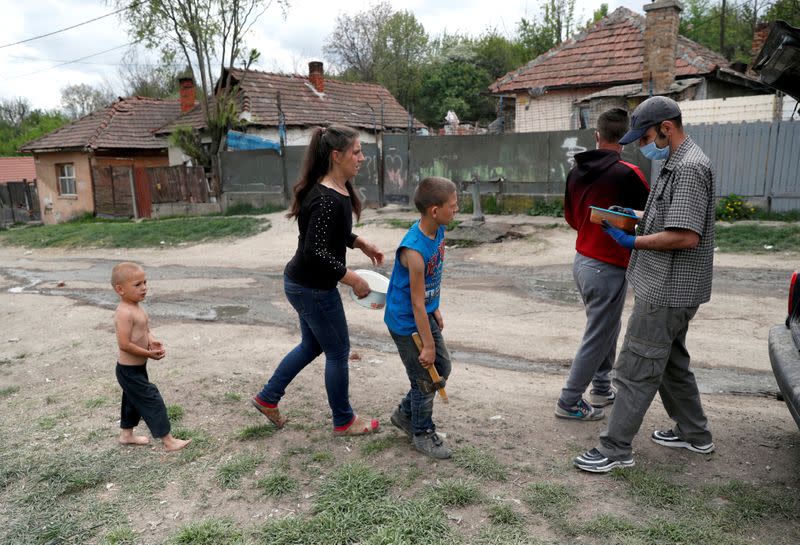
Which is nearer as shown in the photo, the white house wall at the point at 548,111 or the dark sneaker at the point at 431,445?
the dark sneaker at the point at 431,445

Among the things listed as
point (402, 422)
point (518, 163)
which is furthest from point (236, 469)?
point (518, 163)

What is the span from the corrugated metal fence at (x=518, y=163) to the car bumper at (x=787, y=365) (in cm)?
936

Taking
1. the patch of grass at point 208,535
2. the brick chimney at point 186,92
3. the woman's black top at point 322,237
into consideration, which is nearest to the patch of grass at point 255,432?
the patch of grass at point 208,535

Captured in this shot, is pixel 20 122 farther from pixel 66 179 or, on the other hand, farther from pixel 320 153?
pixel 320 153

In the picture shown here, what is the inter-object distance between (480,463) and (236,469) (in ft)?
4.40

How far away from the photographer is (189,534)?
272 centimetres

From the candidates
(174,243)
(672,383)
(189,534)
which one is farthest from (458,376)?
(174,243)

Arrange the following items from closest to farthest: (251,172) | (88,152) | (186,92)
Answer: (251,172) → (88,152) → (186,92)

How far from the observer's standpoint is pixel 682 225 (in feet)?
9.16

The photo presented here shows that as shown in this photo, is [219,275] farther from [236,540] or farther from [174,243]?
[236,540]

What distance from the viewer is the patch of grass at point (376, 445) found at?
137 inches

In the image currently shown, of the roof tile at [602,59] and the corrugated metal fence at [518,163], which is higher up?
the roof tile at [602,59]

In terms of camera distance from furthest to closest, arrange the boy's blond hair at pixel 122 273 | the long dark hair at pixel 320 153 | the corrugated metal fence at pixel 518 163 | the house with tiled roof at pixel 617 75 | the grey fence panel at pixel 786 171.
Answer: the house with tiled roof at pixel 617 75 < the corrugated metal fence at pixel 518 163 < the grey fence panel at pixel 786 171 < the boy's blond hair at pixel 122 273 < the long dark hair at pixel 320 153

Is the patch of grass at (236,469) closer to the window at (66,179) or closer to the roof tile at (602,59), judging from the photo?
the roof tile at (602,59)
